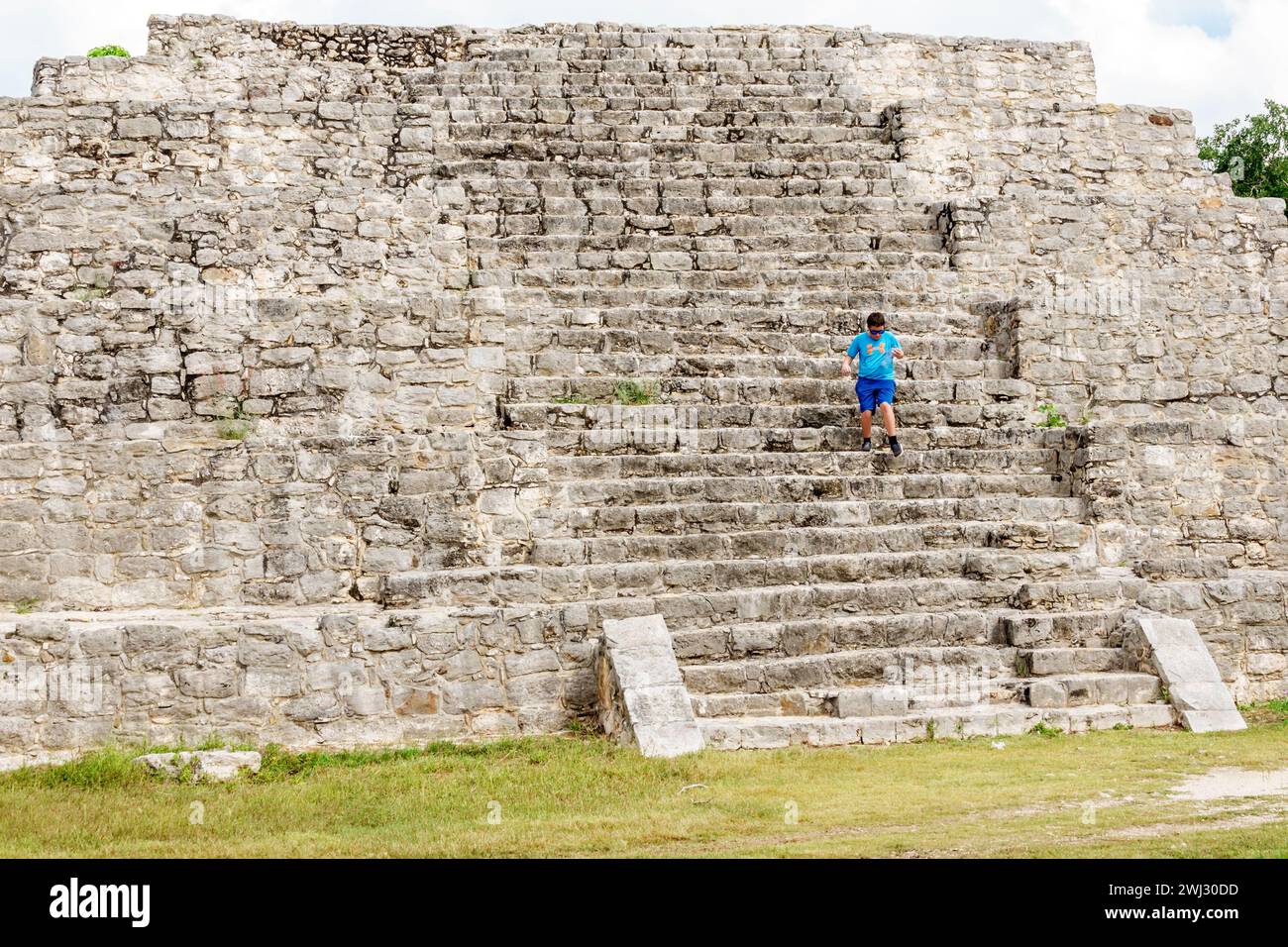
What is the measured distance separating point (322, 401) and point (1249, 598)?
6.92 metres

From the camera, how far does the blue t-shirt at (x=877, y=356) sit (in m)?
9.90

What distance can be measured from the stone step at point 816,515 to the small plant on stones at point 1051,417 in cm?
106

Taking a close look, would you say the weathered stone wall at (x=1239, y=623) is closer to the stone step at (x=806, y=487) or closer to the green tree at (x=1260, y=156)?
the stone step at (x=806, y=487)

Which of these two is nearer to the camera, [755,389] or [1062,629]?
[1062,629]

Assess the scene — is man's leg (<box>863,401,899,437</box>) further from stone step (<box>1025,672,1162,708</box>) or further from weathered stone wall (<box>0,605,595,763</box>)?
weathered stone wall (<box>0,605,595,763</box>)

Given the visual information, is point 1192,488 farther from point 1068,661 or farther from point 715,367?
point 715,367

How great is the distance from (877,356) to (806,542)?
1.78 m

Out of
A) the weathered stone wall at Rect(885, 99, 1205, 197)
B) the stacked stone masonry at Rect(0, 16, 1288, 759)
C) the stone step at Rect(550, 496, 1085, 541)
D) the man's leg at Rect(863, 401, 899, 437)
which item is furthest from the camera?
the weathered stone wall at Rect(885, 99, 1205, 197)

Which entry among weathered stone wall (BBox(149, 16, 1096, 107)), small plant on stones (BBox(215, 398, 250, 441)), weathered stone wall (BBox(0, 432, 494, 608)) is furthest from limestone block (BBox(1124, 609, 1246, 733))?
weathered stone wall (BBox(149, 16, 1096, 107))

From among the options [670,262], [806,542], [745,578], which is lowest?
[745,578]

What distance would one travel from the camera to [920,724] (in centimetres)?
787

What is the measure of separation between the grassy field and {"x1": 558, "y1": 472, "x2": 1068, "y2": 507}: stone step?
80.7 inches

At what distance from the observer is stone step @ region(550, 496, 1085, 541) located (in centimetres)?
912

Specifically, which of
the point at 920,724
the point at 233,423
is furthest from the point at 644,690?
the point at 233,423
